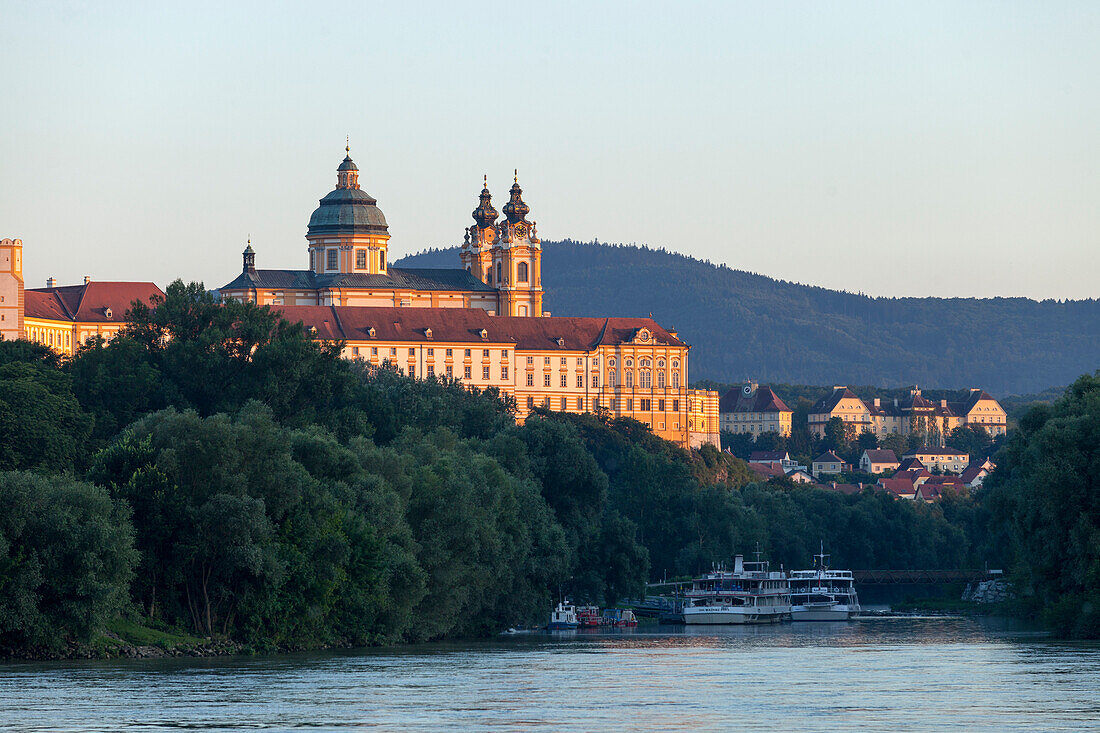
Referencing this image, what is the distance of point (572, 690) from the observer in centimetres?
5362

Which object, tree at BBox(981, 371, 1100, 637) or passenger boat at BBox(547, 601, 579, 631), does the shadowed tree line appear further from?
tree at BBox(981, 371, 1100, 637)

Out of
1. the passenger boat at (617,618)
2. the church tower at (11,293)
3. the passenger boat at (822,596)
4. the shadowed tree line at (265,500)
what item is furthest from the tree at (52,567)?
the church tower at (11,293)

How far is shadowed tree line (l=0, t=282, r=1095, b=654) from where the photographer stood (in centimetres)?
5981

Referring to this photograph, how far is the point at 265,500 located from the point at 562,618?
104 ft

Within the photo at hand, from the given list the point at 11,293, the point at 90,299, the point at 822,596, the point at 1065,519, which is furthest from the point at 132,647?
the point at 90,299

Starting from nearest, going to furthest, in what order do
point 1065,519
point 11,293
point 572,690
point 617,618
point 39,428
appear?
1. point 572,690
2. point 1065,519
3. point 39,428
4. point 617,618
5. point 11,293

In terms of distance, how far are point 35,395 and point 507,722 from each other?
37692 mm

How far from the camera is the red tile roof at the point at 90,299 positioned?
619 ft

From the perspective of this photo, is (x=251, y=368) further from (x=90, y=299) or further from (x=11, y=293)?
(x=90, y=299)

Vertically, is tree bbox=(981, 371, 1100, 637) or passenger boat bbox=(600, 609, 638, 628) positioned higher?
tree bbox=(981, 371, 1100, 637)

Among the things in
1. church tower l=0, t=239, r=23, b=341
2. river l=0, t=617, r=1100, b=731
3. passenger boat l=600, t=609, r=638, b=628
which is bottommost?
river l=0, t=617, r=1100, b=731

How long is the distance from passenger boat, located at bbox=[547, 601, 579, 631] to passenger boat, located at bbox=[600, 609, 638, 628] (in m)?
4.65

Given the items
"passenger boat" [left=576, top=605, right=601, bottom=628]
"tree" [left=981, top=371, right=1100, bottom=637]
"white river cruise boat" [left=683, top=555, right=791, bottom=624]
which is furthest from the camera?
"white river cruise boat" [left=683, top=555, right=791, bottom=624]

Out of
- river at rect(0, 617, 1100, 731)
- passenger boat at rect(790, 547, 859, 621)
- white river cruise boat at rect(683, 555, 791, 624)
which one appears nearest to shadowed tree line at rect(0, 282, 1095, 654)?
river at rect(0, 617, 1100, 731)
